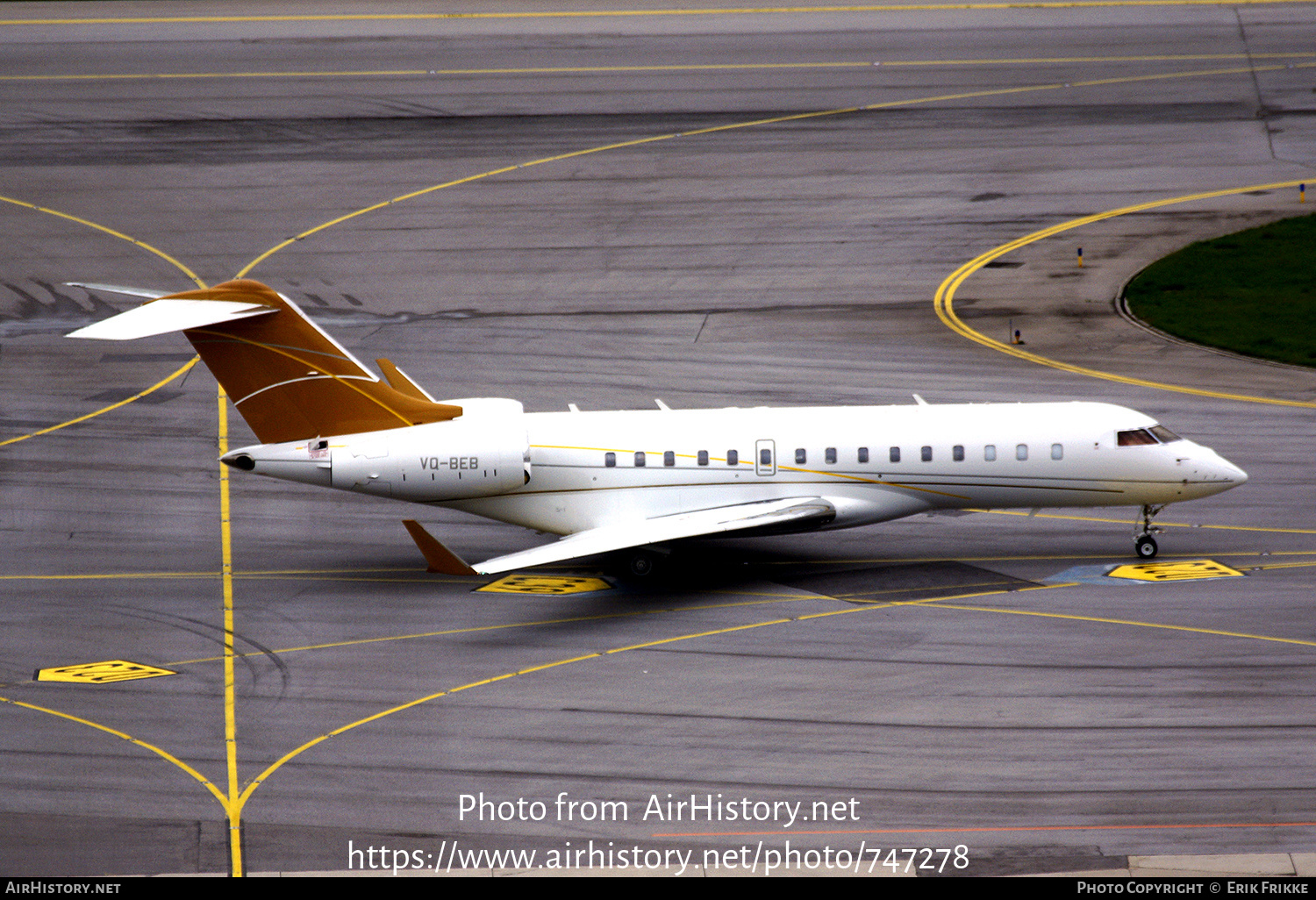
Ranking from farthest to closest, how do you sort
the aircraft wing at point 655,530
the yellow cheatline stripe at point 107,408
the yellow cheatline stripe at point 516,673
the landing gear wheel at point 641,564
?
the yellow cheatline stripe at point 107,408 < the landing gear wheel at point 641,564 < the aircraft wing at point 655,530 < the yellow cheatline stripe at point 516,673

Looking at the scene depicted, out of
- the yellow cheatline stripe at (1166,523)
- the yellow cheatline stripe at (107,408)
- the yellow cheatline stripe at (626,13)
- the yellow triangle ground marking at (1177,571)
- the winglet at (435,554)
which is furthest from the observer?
the yellow cheatline stripe at (626,13)

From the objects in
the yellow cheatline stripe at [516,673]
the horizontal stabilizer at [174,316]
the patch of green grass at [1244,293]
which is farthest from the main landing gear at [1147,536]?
the horizontal stabilizer at [174,316]

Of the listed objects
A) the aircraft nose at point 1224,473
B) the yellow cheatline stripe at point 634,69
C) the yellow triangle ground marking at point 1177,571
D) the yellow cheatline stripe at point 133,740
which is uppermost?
the yellow cheatline stripe at point 634,69

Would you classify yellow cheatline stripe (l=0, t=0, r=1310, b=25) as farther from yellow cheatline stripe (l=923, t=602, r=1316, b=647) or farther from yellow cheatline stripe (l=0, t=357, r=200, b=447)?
yellow cheatline stripe (l=923, t=602, r=1316, b=647)

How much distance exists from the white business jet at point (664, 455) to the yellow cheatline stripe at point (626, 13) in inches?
1704

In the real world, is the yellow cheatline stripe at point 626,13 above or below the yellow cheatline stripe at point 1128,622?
above

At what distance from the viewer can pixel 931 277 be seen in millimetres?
53500

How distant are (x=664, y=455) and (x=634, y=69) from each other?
1471 inches

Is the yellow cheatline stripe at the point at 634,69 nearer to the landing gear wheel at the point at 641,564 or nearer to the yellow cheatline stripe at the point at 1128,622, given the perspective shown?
the landing gear wheel at the point at 641,564

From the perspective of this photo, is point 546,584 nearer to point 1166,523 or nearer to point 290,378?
point 290,378

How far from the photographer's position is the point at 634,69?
69.5 meters

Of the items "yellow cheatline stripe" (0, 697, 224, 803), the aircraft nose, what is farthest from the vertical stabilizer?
the aircraft nose

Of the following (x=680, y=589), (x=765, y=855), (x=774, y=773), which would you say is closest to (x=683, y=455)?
(x=680, y=589)

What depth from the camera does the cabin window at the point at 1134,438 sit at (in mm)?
36562
